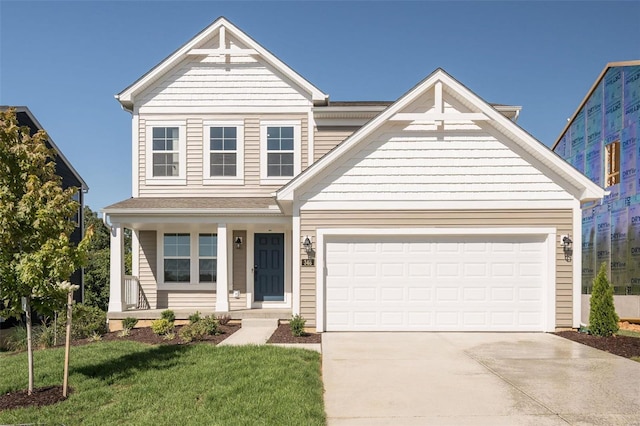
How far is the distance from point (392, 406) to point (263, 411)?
1.56m

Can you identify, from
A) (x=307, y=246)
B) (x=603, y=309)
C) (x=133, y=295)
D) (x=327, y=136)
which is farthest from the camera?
(x=327, y=136)

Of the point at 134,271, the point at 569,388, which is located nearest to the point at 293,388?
the point at 569,388

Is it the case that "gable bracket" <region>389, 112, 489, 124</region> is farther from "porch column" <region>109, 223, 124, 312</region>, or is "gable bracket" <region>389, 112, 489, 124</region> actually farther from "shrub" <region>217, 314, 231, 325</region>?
"porch column" <region>109, 223, 124, 312</region>

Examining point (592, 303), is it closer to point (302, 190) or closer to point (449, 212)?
point (449, 212)

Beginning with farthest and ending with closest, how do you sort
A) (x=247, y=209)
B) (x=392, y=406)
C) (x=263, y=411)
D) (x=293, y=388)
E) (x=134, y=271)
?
(x=134, y=271)
(x=247, y=209)
(x=293, y=388)
(x=392, y=406)
(x=263, y=411)

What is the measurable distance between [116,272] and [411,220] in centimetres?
768

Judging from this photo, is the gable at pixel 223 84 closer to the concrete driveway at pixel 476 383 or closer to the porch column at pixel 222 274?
the porch column at pixel 222 274

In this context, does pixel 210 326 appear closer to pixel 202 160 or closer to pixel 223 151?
pixel 202 160

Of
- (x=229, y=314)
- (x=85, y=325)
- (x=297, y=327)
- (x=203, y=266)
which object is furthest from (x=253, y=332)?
(x=85, y=325)

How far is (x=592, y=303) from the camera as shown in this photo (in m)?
10.1

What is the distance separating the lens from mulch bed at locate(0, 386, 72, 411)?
5.77m

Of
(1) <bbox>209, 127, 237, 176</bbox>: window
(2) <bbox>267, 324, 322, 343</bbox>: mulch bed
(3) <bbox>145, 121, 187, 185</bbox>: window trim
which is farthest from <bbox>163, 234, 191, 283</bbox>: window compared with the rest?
(2) <bbox>267, 324, 322, 343</bbox>: mulch bed

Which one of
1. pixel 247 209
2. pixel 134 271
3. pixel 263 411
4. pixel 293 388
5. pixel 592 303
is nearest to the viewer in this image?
pixel 263 411

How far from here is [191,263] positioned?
13.8 meters
